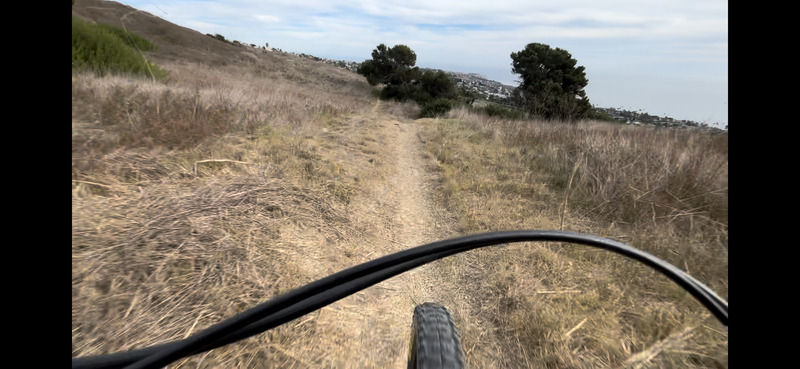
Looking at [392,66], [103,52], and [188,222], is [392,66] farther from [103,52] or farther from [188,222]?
[188,222]

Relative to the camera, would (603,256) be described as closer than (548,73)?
Yes

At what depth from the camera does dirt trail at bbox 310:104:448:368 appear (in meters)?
1.87

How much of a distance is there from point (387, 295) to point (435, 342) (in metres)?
1.59

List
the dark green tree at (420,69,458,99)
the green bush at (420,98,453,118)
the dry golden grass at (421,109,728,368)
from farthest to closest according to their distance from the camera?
the dark green tree at (420,69,458,99), the green bush at (420,98,453,118), the dry golden grass at (421,109,728,368)

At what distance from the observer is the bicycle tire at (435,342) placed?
0.90 metres

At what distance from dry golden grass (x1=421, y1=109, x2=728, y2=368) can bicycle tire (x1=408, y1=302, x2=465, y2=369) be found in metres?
0.71

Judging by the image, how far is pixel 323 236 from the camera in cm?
316

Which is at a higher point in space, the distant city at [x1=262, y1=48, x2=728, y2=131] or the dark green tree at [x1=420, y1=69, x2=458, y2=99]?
the dark green tree at [x1=420, y1=69, x2=458, y2=99]

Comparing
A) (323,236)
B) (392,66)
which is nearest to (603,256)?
(323,236)

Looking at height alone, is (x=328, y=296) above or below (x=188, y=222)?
above

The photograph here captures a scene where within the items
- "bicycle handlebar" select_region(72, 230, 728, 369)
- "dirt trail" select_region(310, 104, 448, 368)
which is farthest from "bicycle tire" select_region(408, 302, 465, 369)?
"dirt trail" select_region(310, 104, 448, 368)

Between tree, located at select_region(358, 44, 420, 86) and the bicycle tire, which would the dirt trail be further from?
tree, located at select_region(358, 44, 420, 86)
